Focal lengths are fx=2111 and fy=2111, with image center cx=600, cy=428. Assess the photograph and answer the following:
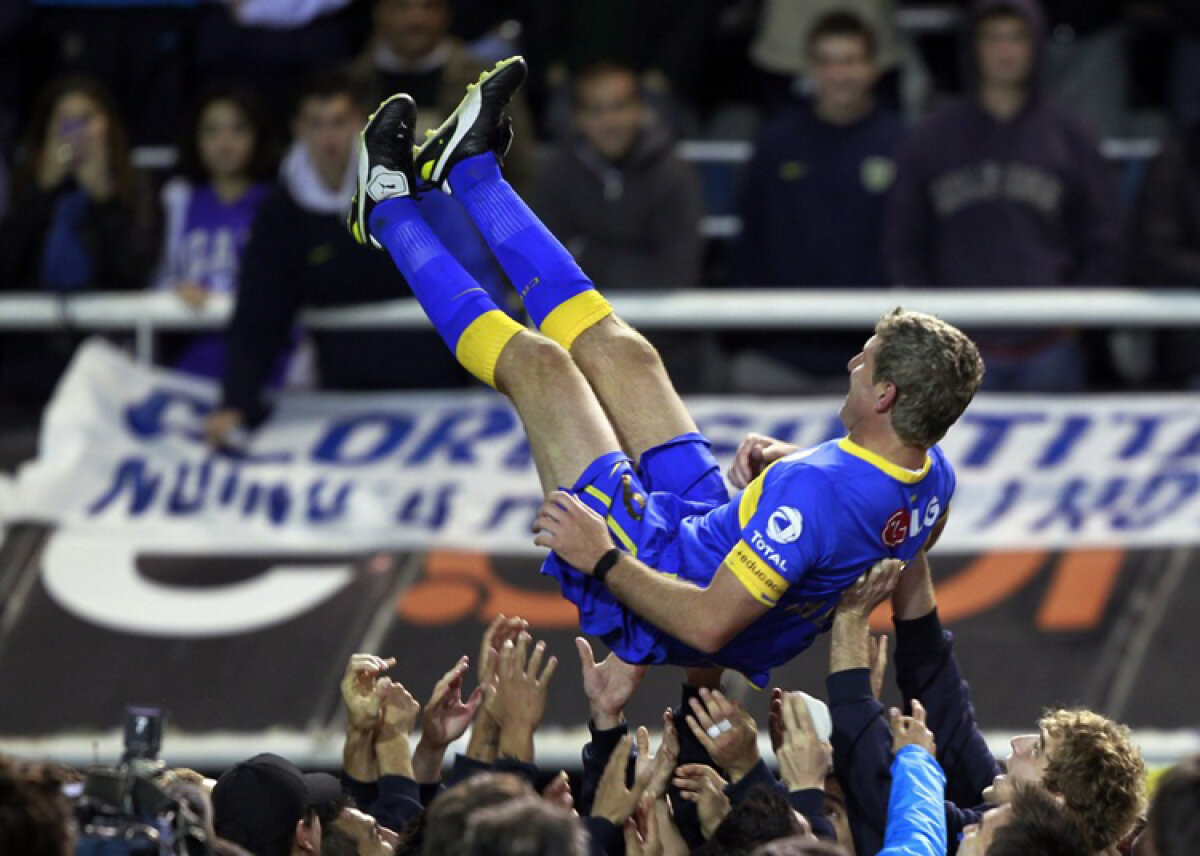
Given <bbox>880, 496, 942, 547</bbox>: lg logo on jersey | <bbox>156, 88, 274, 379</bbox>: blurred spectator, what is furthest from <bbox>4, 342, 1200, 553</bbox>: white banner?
<bbox>880, 496, 942, 547</bbox>: lg logo on jersey

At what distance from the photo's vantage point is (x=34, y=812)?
11.4ft

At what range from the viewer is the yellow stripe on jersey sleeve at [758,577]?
16.6 ft

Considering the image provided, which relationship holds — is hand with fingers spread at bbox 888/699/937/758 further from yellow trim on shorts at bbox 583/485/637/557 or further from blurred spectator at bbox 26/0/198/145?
blurred spectator at bbox 26/0/198/145

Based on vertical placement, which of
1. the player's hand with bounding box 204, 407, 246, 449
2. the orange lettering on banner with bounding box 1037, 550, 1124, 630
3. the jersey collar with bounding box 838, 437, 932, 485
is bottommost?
the orange lettering on banner with bounding box 1037, 550, 1124, 630

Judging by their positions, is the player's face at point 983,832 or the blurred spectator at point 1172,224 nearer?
the player's face at point 983,832

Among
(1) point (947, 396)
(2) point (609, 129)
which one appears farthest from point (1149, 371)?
(1) point (947, 396)

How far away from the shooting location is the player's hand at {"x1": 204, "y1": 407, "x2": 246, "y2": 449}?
778 cm

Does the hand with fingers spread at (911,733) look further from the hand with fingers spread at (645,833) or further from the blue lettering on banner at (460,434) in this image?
the blue lettering on banner at (460,434)

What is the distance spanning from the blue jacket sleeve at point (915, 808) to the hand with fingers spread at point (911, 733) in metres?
0.04

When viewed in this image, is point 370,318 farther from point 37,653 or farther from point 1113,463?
point 1113,463

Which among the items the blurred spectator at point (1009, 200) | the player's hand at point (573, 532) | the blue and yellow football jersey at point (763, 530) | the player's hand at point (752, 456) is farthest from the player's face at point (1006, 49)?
the player's hand at point (573, 532)

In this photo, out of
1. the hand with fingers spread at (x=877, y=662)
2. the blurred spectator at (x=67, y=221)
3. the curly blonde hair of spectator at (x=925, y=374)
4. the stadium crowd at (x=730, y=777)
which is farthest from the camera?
the blurred spectator at (x=67, y=221)

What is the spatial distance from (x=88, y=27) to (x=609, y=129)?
271cm

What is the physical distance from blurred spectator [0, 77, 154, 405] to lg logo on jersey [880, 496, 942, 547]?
4.06m
